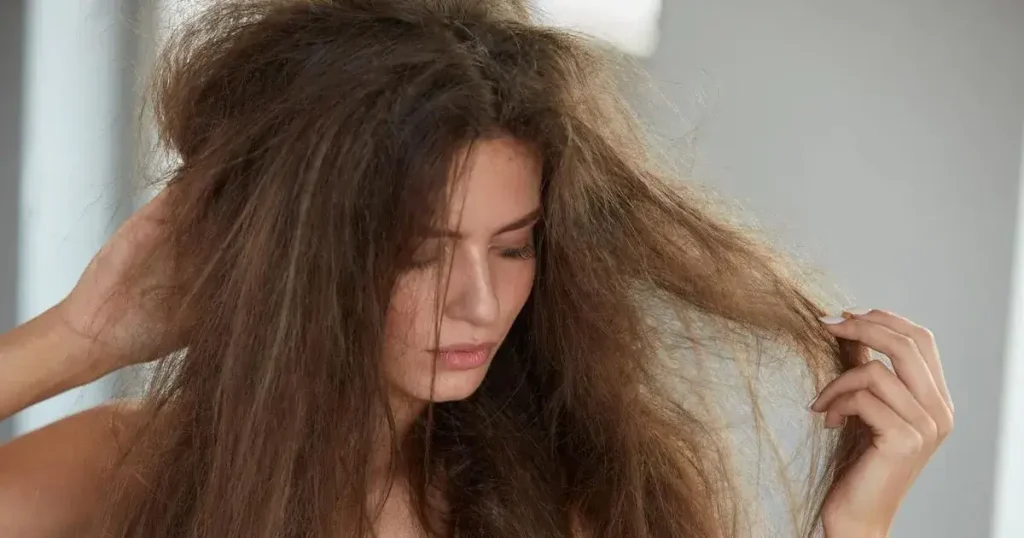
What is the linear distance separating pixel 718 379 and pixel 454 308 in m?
0.41

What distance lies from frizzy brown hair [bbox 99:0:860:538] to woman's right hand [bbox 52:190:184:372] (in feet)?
0.13

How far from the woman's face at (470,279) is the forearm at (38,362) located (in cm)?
29

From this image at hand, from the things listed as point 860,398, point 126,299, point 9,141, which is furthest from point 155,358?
point 860,398

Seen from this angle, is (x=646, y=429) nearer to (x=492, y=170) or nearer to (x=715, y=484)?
(x=715, y=484)

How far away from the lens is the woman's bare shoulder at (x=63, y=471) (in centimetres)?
100

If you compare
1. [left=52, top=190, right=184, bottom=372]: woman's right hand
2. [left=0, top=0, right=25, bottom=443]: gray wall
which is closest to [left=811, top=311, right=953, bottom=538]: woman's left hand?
[left=52, top=190, right=184, bottom=372]: woman's right hand

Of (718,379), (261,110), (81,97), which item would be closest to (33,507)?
(261,110)

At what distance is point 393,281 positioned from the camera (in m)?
0.88

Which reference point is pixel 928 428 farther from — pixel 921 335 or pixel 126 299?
pixel 126 299

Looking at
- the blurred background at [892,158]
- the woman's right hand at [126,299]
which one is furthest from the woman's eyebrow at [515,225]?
the blurred background at [892,158]

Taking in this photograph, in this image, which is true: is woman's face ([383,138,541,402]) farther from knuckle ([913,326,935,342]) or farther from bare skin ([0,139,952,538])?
knuckle ([913,326,935,342])

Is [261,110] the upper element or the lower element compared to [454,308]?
upper

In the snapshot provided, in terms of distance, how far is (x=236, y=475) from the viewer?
892 mm

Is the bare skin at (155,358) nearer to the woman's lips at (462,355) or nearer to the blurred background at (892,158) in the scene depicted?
the woman's lips at (462,355)
